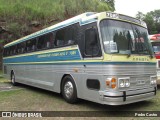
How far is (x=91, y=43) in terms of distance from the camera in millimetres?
7371

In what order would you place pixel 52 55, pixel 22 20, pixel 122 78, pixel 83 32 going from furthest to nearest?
1. pixel 22 20
2. pixel 52 55
3. pixel 83 32
4. pixel 122 78

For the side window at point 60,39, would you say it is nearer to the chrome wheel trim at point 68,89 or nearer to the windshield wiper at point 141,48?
the chrome wheel trim at point 68,89

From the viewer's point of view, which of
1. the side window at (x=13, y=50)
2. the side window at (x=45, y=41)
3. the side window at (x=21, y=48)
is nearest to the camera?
the side window at (x=45, y=41)

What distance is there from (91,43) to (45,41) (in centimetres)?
371

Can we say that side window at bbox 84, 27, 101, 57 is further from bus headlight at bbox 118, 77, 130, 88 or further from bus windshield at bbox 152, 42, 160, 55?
bus windshield at bbox 152, 42, 160, 55

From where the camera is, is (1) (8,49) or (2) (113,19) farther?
(1) (8,49)

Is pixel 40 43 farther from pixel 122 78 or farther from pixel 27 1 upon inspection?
pixel 27 1

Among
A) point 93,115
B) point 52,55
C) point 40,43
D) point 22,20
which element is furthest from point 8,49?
point 93,115

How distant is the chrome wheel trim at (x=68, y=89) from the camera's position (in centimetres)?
844

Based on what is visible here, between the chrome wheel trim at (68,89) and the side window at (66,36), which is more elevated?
the side window at (66,36)

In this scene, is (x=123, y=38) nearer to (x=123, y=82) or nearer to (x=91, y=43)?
(x=91, y=43)

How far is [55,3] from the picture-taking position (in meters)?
28.3

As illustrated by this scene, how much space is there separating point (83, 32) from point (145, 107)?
3215mm

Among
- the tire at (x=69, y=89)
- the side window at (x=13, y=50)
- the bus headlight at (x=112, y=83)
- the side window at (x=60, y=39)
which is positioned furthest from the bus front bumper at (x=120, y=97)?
the side window at (x=13, y=50)
